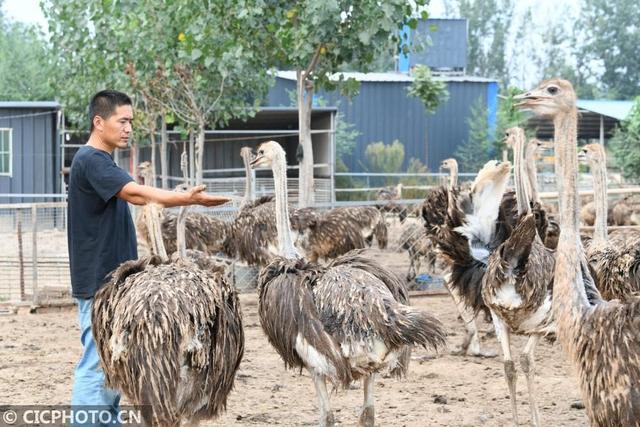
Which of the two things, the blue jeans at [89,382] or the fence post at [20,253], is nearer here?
the blue jeans at [89,382]

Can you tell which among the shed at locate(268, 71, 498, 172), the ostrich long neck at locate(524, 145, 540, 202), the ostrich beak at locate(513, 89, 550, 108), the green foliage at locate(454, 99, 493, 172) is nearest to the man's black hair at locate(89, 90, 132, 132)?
the ostrich beak at locate(513, 89, 550, 108)

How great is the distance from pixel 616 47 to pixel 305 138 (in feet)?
180

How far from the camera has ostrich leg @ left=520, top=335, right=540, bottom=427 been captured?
19.2 ft

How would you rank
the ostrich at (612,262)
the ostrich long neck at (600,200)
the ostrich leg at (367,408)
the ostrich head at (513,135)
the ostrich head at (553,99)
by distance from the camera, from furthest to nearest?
the ostrich head at (513,135), the ostrich long neck at (600,200), the ostrich at (612,262), the ostrich leg at (367,408), the ostrich head at (553,99)

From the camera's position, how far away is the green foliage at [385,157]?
2850cm

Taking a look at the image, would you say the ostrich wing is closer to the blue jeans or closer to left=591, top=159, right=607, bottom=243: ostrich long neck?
the blue jeans

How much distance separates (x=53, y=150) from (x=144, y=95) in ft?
30.8

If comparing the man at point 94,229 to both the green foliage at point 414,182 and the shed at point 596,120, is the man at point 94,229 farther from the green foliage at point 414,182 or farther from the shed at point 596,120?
the shed at point 596,120

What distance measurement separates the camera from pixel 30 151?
80.0ft

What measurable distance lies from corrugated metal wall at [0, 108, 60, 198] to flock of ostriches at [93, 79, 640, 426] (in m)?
17.7

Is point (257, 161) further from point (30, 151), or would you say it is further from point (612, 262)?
point (30, 151)

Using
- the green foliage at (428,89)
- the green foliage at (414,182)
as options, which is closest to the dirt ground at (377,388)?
the green foliage at (414,182)

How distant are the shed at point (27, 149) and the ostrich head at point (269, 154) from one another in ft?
57.3

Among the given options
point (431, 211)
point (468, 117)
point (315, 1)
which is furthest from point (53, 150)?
point (431, 211)
